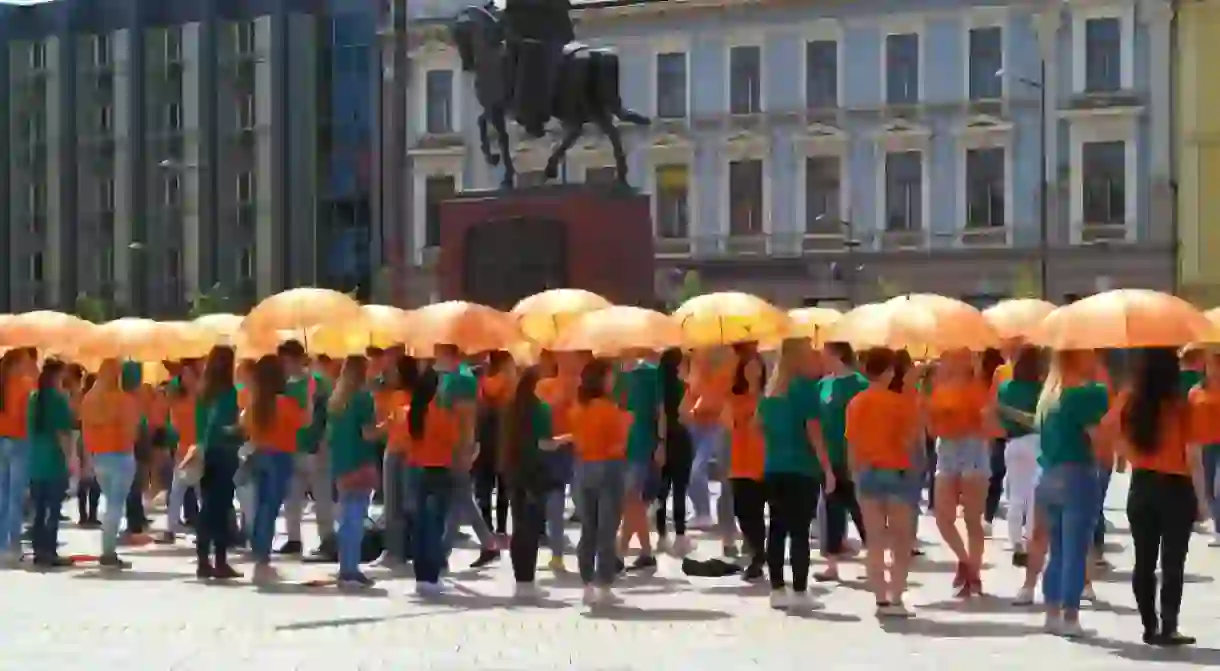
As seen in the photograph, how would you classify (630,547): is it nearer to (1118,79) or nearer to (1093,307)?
(1093,307)

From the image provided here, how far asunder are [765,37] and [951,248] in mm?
7328

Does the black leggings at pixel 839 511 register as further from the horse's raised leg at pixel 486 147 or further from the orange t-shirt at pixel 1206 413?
the horse's raised leg at pixel 486 147

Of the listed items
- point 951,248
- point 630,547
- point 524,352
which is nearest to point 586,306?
point 524,352

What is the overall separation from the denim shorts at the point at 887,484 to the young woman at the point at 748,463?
3.08ft

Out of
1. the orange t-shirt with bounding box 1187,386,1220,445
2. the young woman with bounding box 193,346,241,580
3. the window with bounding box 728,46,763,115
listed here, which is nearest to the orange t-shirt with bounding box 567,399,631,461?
the young woman with bounding box 193,346,241,580

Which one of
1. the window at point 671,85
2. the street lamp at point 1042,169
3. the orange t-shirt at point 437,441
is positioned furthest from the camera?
the window at point 671,85

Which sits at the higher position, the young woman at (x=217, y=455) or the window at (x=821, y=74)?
the window at (x=821, y=74)

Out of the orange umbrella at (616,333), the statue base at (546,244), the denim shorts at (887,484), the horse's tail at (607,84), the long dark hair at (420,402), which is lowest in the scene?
the denim shorts at (887,484)

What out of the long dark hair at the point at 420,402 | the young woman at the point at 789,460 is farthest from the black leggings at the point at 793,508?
the long dark hair at the point at 420,402

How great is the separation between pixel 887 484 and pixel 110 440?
21.6ft

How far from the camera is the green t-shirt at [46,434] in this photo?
17.1 m

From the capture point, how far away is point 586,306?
21516 millimetres

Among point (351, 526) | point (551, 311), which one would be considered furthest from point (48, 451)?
point (551, 311)

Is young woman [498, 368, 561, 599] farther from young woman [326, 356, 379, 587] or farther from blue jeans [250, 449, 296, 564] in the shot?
blue jeans [250, 449, 296, 564]
